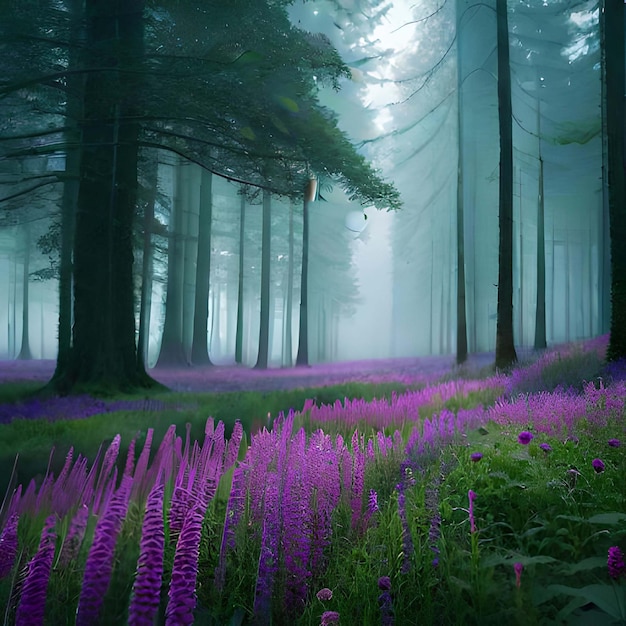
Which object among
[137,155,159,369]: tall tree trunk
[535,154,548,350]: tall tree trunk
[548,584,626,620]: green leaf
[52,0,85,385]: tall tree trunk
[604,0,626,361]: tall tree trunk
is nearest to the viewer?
[548,584,626,620]: green leaf

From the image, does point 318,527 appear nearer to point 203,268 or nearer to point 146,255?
point 203,268

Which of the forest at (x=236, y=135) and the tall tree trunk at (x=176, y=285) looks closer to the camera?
the forest at (x=236, y=135)

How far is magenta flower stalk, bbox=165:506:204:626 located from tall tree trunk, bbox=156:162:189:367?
158 inches

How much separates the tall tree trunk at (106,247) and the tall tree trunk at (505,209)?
196 inches

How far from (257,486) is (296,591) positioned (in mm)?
467

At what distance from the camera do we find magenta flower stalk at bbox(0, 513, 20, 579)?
1.27 m

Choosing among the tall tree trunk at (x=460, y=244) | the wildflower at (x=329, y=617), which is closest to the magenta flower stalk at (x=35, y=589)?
the wildflower at (x=329, y=617)

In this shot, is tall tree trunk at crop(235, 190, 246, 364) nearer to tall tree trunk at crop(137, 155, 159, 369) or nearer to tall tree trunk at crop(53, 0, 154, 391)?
tall tree trunk at crop(137, 155, 159, 369)

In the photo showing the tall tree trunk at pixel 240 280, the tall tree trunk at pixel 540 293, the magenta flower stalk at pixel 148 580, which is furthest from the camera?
the tall tree trunk at pixel 540 293

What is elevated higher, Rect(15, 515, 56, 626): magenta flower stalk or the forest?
the forest

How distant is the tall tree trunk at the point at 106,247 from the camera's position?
3697 mm

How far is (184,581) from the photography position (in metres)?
1.00

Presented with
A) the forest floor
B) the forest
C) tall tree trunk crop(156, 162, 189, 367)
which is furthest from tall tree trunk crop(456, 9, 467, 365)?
tall tree trunk crop(156, 162, 189, 367)

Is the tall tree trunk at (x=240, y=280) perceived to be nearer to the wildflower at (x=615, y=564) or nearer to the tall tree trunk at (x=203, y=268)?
the tall tree trunk at (x=203, y=268)
